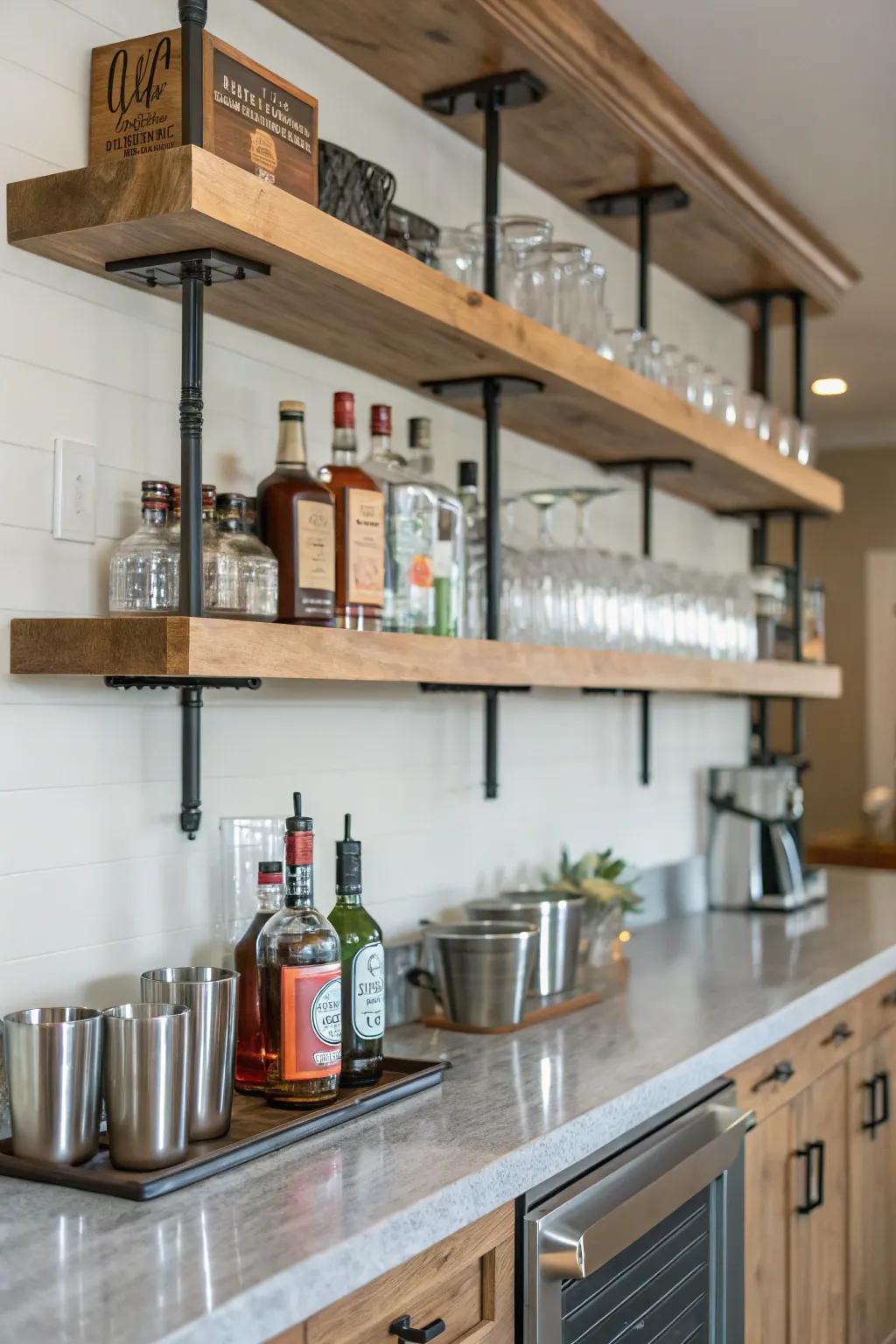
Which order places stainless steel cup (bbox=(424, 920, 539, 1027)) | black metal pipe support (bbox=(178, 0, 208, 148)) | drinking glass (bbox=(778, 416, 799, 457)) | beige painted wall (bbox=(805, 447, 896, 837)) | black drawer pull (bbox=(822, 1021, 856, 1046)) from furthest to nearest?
beige painted wall (bbox=(805, 447, 896, 837))
drinking glass (bbox=(778, 416, 799, 457))
black drawer pull (bbox=(822, 1021, 856, 1046))
stainless steel cup (bbox=(424, 920, 539, 1027))
black metal pipe support (bbox=(178, 0, 208, 148))

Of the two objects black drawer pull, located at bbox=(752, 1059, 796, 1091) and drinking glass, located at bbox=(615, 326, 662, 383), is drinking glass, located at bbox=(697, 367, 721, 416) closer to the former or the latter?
drinking glass, located at bbox=(615, 326, 662, 383)

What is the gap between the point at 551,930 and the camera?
2.28m

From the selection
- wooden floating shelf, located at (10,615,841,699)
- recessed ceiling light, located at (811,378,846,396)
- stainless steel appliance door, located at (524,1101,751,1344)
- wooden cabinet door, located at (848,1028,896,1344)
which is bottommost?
wooden cabinet door, located at (848,1028,896,1344)

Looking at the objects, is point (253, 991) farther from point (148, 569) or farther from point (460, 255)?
point (460, 255)

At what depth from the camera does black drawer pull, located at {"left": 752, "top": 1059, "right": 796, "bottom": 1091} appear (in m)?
2.21

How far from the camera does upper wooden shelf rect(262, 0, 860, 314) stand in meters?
2.07

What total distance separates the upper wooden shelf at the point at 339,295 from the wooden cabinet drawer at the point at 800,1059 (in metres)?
1.10

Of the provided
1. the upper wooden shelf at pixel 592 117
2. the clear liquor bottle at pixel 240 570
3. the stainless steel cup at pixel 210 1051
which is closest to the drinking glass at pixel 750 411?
the upper wooden shelf at pixel 592 117

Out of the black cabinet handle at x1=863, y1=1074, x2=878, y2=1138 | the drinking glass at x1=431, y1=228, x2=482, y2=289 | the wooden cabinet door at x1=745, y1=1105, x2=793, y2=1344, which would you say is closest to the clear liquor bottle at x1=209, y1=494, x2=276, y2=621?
the drinking glass at x1=431, y1=228, x2=482, y2=289

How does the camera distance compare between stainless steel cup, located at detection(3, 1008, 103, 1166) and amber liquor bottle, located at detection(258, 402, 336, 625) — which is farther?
amber liquor bottle, located at detection(258, 402, 336, 625)

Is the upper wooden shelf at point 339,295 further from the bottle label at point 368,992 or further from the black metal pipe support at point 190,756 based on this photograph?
the bottle label at point 368,992

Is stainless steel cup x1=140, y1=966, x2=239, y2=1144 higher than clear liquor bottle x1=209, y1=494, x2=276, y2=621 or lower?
lower

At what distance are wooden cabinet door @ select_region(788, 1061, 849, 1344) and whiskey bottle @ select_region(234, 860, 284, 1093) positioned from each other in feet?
3.57

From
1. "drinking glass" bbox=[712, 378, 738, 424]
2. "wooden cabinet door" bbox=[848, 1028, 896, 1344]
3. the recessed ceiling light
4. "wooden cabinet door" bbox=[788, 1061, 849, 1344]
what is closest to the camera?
"wooden cabinet door" bbox=[788, 1061, 849, 1344]
